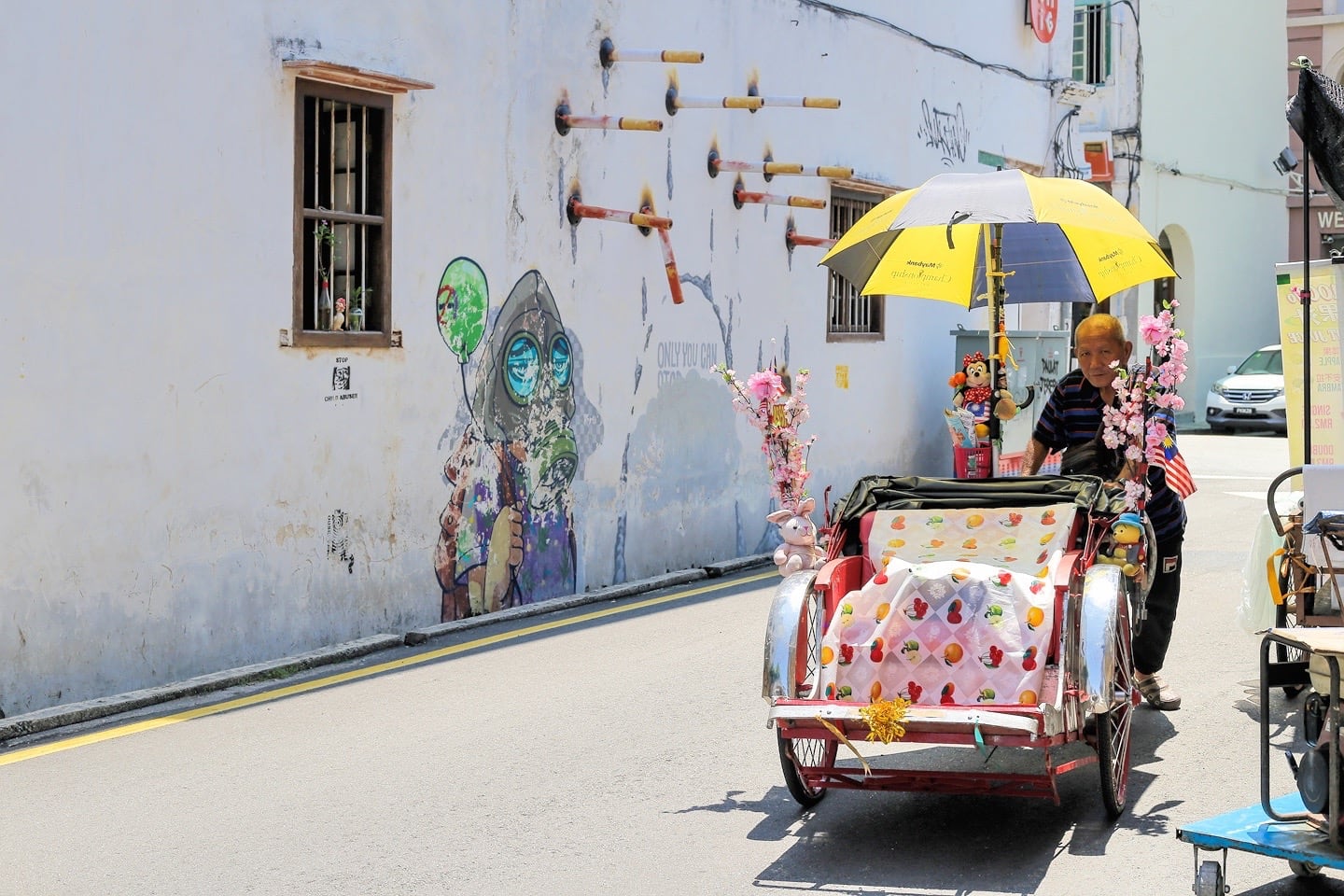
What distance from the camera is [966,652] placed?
603 cm

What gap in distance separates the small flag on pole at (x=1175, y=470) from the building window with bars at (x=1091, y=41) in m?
20.5

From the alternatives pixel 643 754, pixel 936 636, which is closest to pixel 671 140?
pixel 643 754

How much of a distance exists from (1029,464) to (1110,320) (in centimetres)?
74

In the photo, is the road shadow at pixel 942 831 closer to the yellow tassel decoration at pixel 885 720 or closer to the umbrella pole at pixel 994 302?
the yellow tassel decoration at pixel 885 720

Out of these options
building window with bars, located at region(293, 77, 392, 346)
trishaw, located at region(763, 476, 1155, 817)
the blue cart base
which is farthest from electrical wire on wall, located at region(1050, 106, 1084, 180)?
the blue cart base

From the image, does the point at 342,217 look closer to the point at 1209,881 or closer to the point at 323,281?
the point at 323,281

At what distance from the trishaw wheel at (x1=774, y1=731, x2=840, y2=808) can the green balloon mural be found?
16.4ft

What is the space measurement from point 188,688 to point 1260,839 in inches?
220

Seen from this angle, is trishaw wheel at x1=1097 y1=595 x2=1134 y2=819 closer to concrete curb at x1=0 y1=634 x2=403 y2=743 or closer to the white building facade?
concrete curb at x1=0 y1=634 x2=403 y2=743

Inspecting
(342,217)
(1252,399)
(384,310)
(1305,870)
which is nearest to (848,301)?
(384,310)

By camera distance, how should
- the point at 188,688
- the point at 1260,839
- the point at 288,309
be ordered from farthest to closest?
the point at 288,309
the point at 188,688
the point at 1260,839

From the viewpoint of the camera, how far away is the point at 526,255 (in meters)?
11.5

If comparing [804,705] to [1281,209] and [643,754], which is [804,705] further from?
[1281,209]

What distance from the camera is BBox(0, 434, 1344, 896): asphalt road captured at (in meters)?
5.66
